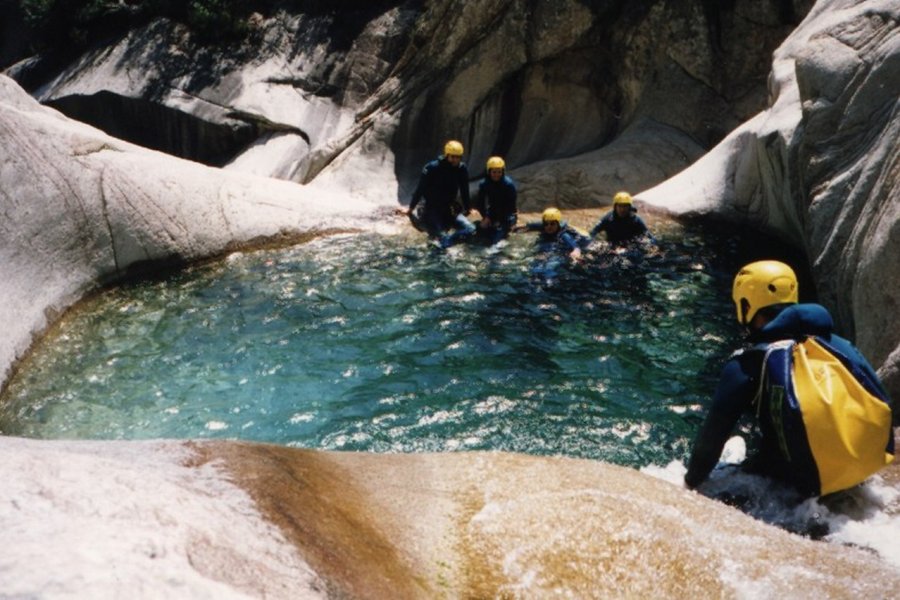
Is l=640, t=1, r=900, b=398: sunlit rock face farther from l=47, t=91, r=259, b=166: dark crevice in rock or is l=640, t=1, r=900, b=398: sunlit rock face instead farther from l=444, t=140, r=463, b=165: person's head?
l=47, t=91, r=259, b=166: dark crevice in rock

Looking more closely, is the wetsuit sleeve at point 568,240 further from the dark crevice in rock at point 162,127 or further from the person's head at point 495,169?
the dark crevice in rock at point 162,127

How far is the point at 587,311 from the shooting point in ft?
34.1

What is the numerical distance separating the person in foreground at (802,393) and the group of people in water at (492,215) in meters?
7.40

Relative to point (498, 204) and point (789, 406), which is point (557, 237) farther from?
point (789, 406)

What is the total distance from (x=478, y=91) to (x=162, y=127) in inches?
308

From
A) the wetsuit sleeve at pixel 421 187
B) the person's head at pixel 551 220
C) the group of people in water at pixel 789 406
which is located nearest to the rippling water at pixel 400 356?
the person's head at pixel 551 220

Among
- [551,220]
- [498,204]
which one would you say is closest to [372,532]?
[551,220]

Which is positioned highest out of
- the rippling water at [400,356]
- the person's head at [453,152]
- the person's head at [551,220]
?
the person's head at [453,152]

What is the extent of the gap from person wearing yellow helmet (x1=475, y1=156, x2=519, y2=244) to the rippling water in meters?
1.21

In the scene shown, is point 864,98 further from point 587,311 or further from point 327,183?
point 327,183

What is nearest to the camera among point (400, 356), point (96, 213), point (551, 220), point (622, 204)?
point (400, 356)

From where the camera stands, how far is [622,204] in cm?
1263

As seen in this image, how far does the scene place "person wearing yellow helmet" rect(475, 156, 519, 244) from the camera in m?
13.7

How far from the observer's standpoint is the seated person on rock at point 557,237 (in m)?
12.7
